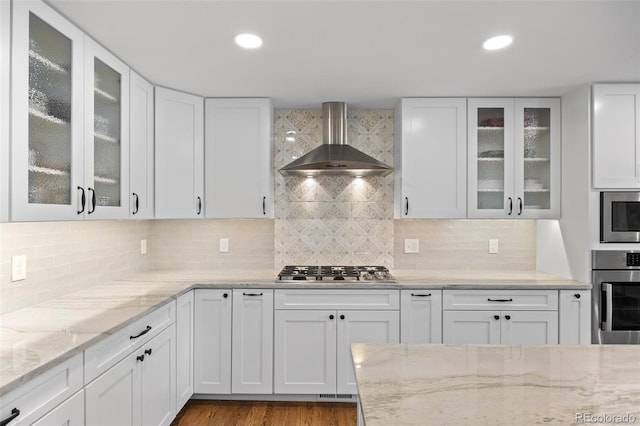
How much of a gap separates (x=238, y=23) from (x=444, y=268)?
2.58 meters

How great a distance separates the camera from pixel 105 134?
222 cm

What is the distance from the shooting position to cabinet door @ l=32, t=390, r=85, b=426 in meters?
1.34

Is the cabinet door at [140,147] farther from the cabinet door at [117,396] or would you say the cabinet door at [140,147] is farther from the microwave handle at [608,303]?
the microwave handle at [608,303]

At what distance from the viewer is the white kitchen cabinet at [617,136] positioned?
276 cm

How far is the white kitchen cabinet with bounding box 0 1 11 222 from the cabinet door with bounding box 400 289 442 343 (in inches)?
92.7

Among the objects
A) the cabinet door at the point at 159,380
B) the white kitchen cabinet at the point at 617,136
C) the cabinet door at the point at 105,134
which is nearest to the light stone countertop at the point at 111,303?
the cabinet door at the point at 159,380

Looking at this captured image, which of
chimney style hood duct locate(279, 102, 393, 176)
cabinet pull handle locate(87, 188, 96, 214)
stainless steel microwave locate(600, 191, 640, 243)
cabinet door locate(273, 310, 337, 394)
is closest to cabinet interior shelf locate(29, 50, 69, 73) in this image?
cabinet pull handle locate(87, 188, 96, 214)

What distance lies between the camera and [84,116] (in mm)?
1973

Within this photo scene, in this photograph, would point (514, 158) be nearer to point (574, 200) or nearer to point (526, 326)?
point (574, 200)

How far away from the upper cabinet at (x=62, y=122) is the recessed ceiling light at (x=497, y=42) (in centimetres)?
→ 209

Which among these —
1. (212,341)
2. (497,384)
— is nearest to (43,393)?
(497,384)

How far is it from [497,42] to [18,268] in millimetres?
2738

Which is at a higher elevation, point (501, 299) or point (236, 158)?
point (236, 158)

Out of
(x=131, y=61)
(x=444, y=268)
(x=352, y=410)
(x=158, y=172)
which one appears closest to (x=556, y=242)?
(x=444, y=268)
